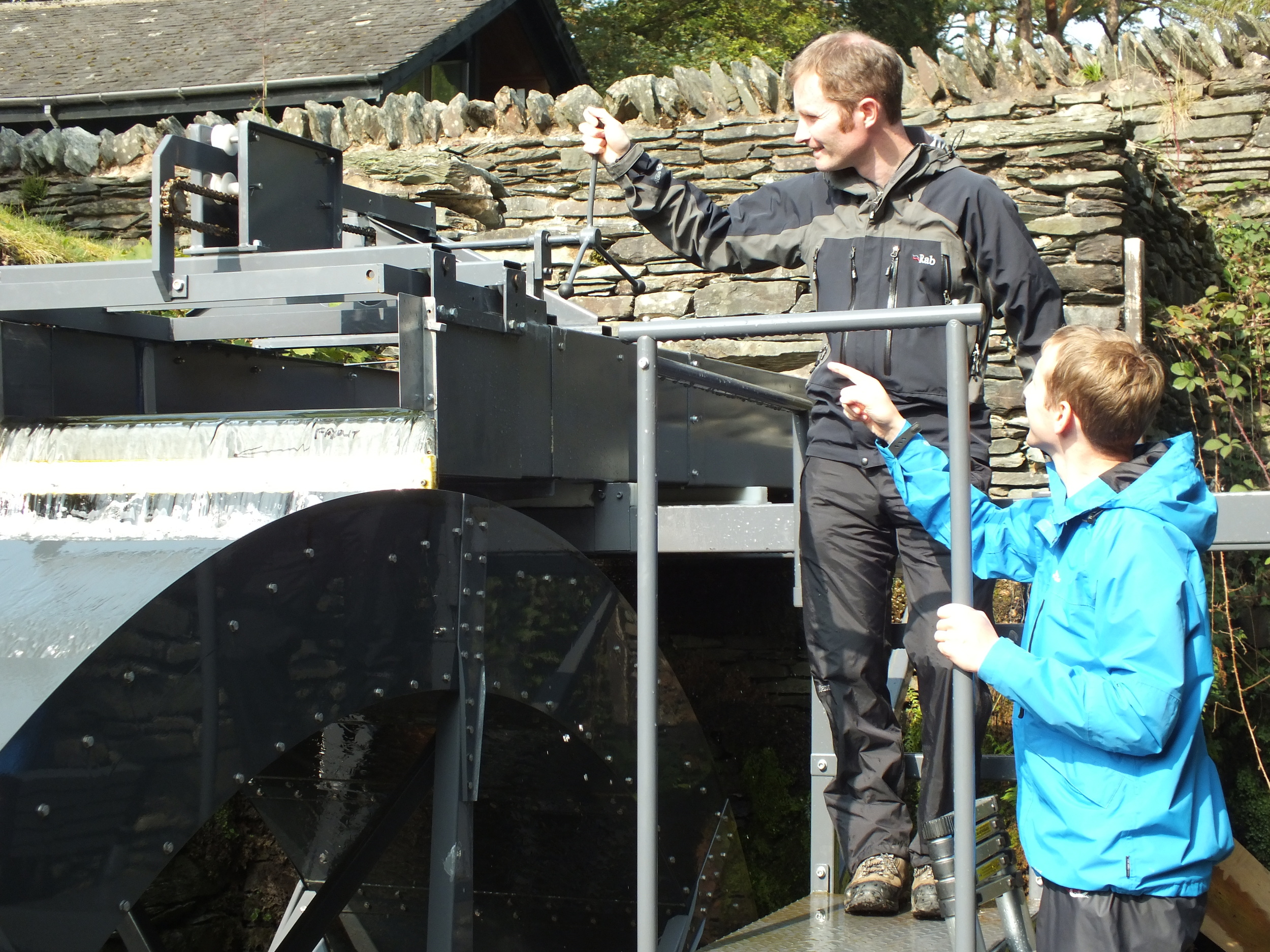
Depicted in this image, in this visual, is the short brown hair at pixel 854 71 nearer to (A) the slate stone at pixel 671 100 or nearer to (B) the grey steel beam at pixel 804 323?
(B) the grey steel beam at pixel 804 323

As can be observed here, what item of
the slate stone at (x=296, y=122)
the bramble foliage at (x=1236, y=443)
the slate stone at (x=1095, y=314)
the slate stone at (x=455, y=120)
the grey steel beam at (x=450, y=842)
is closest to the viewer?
the grey steel beam at (x=450, y=842)

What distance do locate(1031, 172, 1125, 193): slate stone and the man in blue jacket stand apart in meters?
5.30

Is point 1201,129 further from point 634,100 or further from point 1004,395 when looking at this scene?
point 634,100

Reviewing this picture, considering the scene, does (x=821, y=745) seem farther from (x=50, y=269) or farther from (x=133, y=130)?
(x=133, y=130)

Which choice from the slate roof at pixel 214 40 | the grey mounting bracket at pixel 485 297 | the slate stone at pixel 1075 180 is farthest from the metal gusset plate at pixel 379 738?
the slate roof at pixel 214 40

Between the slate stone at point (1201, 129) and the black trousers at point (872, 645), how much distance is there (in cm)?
644

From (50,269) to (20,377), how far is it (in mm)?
288

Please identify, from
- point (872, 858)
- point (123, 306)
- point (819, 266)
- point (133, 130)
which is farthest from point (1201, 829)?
point (133, 130)

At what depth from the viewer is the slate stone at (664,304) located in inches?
306

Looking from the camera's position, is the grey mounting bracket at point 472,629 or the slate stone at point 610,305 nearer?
the grey mounting bracket at point 472,629

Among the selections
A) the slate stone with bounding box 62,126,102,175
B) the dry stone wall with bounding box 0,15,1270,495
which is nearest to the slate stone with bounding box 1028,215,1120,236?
the dry stone wall with bounding box 0,15,1270,495

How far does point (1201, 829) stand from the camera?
78.7 inches

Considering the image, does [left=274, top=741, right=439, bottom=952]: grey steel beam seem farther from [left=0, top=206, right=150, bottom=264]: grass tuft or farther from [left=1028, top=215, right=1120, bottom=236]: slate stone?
[left=1028, top=215, right=1120, bottom=236]: slate stone

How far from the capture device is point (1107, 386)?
2127 millimetres
